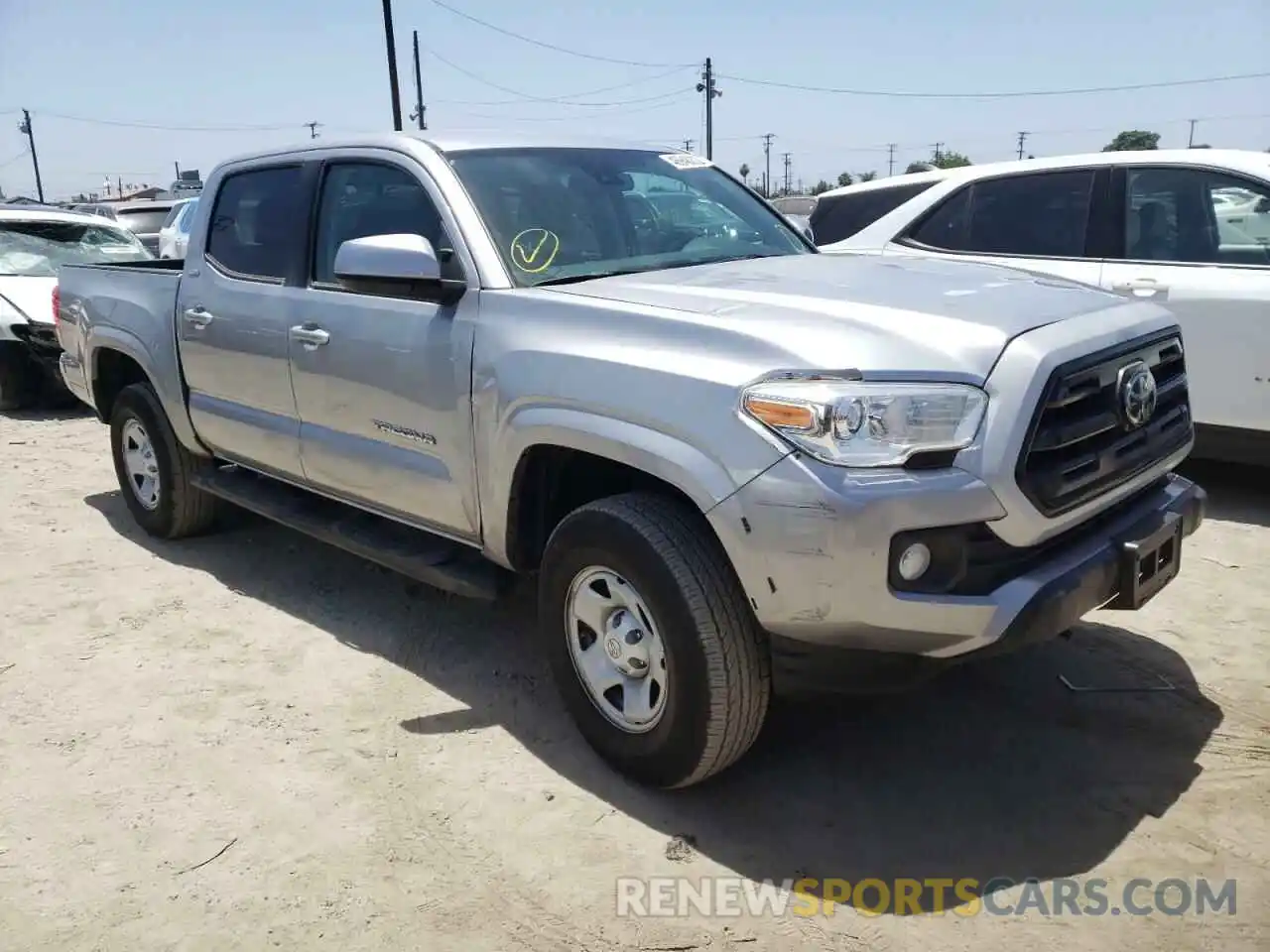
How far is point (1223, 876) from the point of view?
2.63 m

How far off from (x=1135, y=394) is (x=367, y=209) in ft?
9.01

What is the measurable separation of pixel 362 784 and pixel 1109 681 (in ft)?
8.30

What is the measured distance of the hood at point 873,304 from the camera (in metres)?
2.56

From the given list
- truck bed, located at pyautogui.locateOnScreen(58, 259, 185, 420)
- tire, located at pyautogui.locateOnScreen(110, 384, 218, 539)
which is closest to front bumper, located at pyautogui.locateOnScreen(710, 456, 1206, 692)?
truck bed, located at pyautogui.locateOnScreen(58, 259, 185, 420)

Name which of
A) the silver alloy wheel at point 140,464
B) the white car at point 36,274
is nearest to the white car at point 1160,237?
the silver alloy wheel at point 140,464

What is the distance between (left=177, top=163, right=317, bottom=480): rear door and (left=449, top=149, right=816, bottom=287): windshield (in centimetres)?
104

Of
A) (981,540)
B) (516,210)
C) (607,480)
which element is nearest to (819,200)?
(516,210)

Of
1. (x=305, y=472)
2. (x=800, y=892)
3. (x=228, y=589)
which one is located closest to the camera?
(x=800, y=892)

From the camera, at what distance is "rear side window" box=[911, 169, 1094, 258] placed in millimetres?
5738

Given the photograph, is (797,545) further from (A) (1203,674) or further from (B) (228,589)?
(B) (228,589)

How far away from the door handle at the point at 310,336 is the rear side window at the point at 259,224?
35cm

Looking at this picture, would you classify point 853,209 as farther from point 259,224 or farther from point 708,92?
point 708,92

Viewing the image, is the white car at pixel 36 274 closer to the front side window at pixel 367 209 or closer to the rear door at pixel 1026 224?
the front side window at pixel 367 209

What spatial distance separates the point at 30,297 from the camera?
30.7 feet
